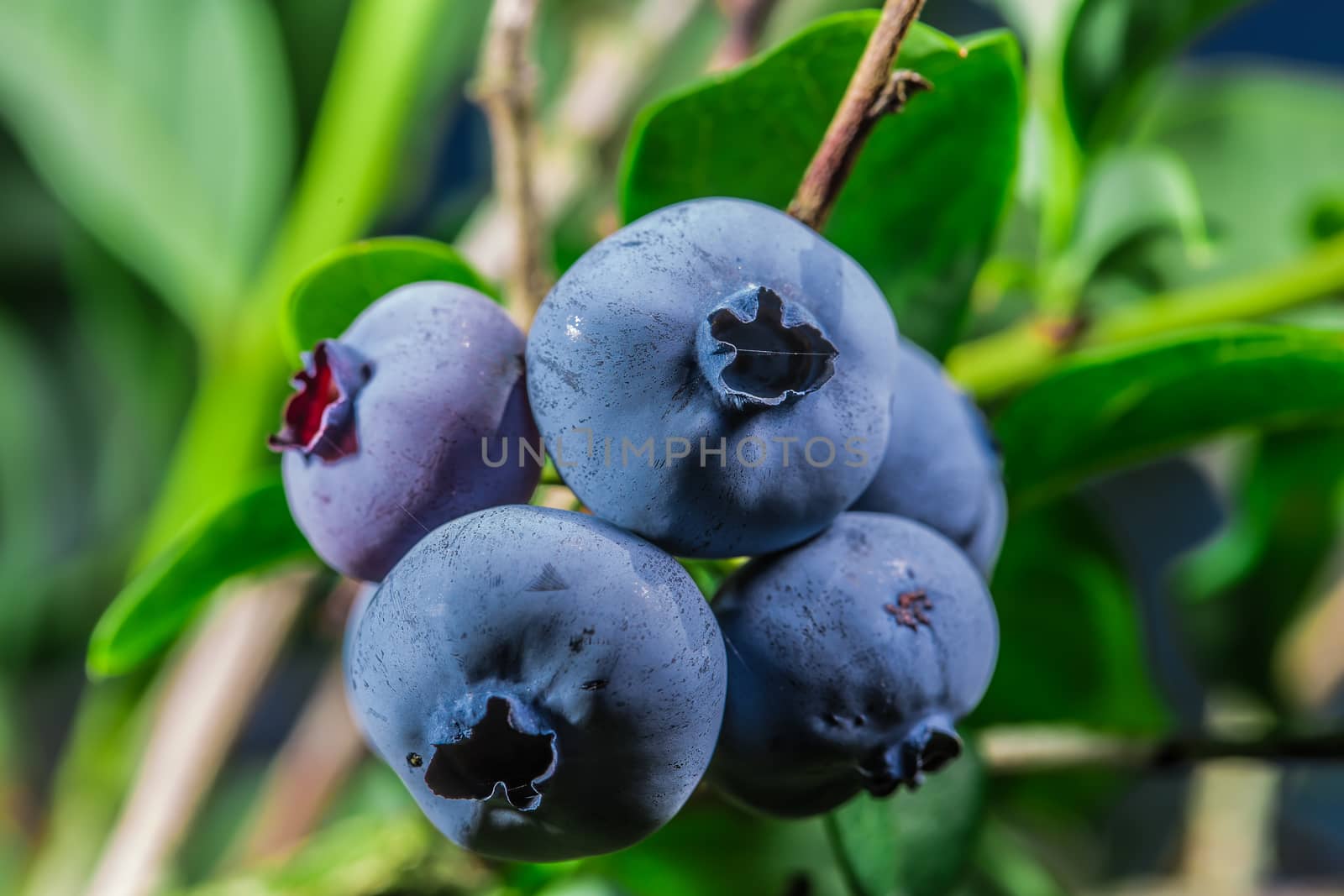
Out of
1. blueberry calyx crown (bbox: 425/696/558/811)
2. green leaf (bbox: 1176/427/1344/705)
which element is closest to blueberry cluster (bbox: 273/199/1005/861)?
blueberry calyx crown (bbox: 425/696/558/811)

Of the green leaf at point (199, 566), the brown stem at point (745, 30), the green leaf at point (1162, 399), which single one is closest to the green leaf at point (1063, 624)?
the green leaf at point (1162, 399)

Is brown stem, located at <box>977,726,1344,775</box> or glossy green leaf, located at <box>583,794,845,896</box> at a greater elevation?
brown stem, located at <box>977,726,1344,775</box>

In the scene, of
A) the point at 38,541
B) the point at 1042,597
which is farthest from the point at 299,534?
the point at 38,541

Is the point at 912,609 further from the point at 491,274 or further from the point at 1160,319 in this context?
the point at 491,274

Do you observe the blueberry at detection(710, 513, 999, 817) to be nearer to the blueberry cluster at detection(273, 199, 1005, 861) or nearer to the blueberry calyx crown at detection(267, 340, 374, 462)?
the blueberry cluster at detection(273, 199, 1005, 861)

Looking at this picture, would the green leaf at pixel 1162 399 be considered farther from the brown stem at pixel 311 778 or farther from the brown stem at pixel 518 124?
the brown stem at pixel 311 778
